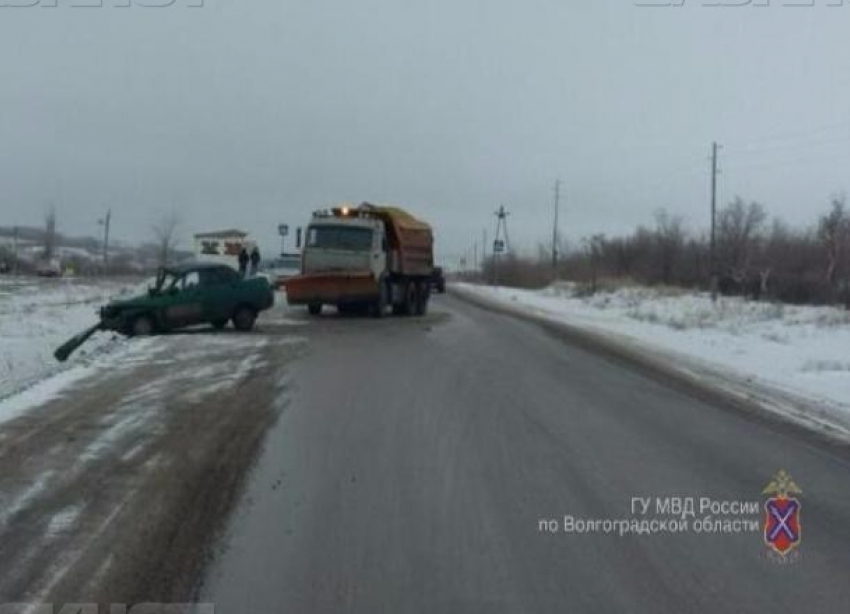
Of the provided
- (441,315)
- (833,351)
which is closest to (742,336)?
(833,351)

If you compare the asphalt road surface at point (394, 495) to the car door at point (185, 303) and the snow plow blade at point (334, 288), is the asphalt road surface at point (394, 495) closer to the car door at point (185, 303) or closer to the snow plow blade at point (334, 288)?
the car door at point (185, 303)

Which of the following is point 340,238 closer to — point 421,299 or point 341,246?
point 341,246

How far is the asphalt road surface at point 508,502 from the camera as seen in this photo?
5.88m

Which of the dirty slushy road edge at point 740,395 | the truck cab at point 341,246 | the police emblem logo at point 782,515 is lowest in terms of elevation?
the police emblem logo at point 782,515

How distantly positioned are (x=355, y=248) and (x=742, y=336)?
10675mm

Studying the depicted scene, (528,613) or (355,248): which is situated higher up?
(355,248)

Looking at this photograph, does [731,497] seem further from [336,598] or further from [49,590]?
[49,590]

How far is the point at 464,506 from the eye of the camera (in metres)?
7.70

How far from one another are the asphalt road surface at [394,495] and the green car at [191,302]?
371 inches

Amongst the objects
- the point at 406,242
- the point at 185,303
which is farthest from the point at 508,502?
the point at 406,242

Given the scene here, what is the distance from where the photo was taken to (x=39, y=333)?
26109mm

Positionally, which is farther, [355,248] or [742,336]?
[355,248]

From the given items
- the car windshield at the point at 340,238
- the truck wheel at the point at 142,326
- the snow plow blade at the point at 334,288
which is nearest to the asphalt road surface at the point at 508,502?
the truck wheel at the point at 142,326

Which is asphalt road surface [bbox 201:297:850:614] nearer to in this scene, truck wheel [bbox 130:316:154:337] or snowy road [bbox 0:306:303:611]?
snowy road [bbox 0:306:303:611]
